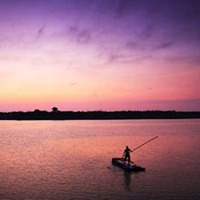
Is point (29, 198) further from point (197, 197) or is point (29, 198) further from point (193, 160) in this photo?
point (193, 160)

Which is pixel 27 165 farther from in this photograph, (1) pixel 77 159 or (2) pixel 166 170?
(2) pixel 166 170

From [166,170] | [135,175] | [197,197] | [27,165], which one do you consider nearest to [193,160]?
[166,170]

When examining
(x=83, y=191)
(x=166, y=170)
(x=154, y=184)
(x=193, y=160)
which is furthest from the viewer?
(x=193, y=160)

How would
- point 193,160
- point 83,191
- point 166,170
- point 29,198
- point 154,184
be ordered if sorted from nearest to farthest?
point 29,198
point 83,191
point 154,184
point 166,170
point 193,160

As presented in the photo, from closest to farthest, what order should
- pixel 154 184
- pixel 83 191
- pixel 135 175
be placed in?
pixel 83 191, pixel 154 184, pixel 135 175

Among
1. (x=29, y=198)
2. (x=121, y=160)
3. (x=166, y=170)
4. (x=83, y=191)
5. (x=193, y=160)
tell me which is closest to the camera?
(x=29, y=198)

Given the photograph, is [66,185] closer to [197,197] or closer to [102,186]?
[102,186]

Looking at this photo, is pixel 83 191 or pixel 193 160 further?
pixel 193 160

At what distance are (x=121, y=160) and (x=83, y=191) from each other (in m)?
13.7

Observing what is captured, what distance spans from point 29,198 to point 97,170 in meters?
12.9

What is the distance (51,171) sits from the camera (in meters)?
35.9

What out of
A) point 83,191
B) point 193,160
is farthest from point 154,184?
point 193,160

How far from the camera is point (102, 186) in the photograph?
28.1 m

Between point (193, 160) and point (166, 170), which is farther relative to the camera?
point (193, 160)
